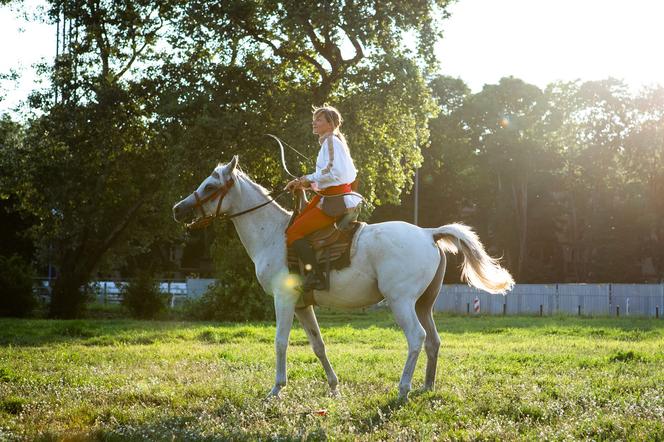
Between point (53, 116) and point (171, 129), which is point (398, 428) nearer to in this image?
point (171, 129)

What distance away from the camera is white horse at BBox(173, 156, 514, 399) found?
30.6 feet

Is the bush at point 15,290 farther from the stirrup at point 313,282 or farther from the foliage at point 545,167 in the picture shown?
the foliage at point 545,167

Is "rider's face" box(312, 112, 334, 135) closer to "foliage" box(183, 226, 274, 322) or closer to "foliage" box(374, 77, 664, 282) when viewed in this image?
"foliage" box(183, 226, 274, 322)

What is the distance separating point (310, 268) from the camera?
374 inches

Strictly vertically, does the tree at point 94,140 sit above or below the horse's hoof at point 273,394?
above

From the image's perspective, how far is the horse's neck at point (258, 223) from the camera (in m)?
10.0

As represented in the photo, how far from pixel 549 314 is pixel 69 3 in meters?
26.6

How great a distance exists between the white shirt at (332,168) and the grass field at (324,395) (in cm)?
257

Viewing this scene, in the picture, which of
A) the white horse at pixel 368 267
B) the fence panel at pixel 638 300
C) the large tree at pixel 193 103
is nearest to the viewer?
the white horse at pixel 368 267

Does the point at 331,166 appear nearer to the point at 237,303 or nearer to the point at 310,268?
the point at 310,268

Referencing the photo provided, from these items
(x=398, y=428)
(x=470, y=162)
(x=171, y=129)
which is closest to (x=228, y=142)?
(x=171, y=129)

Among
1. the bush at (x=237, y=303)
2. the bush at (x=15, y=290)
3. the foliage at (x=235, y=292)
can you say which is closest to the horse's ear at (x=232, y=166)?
the foliage at (x=235, y=292)

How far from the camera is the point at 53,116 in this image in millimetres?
29531

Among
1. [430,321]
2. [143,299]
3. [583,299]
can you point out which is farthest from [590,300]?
[430,321]
